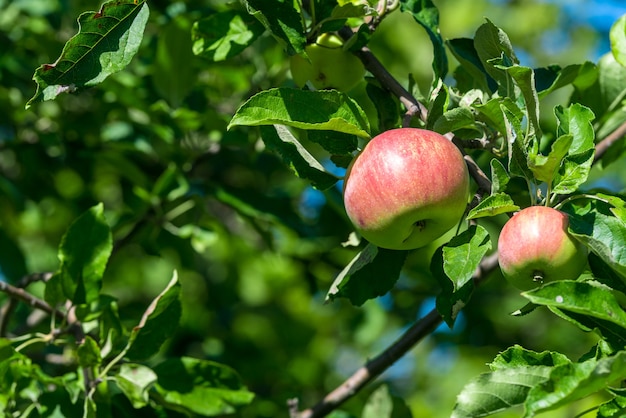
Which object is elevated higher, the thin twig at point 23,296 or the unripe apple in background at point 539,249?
the unripe apple in background at point 539,249

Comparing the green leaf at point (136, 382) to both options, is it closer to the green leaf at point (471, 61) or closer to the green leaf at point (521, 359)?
the green leaf at point (521, 359)

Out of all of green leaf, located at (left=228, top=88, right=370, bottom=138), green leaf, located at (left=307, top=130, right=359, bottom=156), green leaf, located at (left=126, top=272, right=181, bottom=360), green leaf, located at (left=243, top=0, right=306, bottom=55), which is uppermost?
green leaf, located at (left=243, top=0, right=306, bottom=55)

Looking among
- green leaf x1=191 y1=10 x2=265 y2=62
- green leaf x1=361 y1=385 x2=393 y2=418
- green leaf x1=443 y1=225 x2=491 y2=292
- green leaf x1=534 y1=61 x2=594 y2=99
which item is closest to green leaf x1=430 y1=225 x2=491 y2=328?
green leaf x1=443 y1=225 x2=491 y2=292

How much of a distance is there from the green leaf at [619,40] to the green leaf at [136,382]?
101cm

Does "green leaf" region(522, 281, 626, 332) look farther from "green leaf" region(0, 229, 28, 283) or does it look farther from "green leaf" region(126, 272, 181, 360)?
"green leaf" region(0, 229, 28, 283)

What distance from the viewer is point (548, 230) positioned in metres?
1.13

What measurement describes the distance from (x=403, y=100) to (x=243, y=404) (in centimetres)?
69

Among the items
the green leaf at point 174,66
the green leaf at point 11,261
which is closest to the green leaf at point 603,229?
the green leaf at point 174,66

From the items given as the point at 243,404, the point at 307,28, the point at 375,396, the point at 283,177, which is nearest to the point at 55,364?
the point at 243,404

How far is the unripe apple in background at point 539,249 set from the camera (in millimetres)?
1132

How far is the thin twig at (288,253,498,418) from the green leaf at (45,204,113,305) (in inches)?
18.5

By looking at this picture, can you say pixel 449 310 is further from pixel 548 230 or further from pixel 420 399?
pixel 420 399

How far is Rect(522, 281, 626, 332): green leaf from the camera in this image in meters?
1.04

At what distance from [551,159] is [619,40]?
1.64ft
